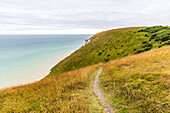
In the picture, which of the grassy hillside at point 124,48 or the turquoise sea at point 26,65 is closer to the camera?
the grassy hillside at point 124,48

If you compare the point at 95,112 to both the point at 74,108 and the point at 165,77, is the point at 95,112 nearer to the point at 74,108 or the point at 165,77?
the point at 74,108

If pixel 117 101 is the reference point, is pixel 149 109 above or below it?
above

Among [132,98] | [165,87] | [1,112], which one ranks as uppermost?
[165,87]

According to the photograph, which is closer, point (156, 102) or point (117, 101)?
point (156, 102)

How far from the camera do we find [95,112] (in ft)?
12.0

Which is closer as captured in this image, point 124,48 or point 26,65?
point 124,48

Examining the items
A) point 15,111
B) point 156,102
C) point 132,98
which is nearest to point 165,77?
point 156,102

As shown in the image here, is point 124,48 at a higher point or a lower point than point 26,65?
higher

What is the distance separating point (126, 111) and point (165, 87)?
8.64 ft

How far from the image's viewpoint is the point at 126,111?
3584mm

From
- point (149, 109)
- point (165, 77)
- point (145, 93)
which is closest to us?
point (149, 109)

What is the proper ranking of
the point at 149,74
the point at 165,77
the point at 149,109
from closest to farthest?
the point at 149,109 → the point at 165,77 → the point at 149,74

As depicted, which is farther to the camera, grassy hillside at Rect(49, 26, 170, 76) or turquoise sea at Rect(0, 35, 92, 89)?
turquoise sea at Rect(0, 35, 92, 89)

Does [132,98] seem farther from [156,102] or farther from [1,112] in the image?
[1,112]
